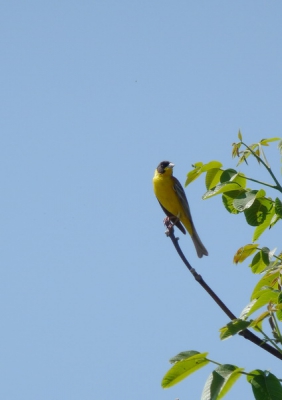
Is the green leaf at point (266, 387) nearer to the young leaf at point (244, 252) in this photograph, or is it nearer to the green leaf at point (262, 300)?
the green leaf at point (262, 300)

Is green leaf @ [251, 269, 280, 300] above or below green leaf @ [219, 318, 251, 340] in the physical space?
above

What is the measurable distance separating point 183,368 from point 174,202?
6.41m

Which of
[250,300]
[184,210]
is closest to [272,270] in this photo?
[250,300]

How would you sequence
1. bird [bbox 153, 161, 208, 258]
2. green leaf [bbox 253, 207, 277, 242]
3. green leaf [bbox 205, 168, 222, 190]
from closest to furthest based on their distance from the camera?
green leaf [bbox 253, 207, 277, 242], green leaf [bbox 205, 168, 222, 190], bird [bbox 153, 161, 208, 258]

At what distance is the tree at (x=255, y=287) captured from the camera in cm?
219

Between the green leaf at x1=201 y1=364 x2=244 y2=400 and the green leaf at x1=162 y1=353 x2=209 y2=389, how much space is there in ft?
0.29

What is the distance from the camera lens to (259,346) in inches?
83.9

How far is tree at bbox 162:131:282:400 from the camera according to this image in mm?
2186

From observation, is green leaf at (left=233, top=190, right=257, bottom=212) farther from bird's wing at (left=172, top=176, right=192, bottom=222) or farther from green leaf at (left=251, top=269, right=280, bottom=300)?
bird's wing at (left=172, top=176, right=192, bottom=222)

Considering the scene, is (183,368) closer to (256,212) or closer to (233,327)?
(233,327)

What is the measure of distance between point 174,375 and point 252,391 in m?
0.36

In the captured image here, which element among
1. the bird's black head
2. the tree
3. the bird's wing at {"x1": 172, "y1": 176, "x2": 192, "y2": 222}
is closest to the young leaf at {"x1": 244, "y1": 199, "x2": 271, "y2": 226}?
the tree

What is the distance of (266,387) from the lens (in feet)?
7.00

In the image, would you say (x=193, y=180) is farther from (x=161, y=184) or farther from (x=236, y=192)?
(x=161, y=184)
